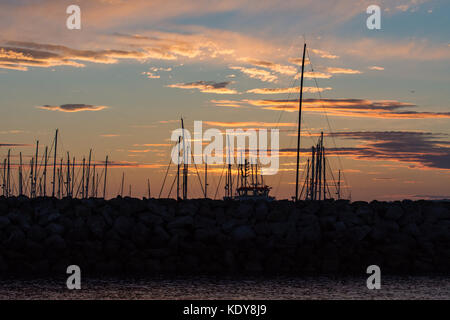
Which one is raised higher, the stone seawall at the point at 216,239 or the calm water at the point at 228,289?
the stone seawall at the point at 216,239

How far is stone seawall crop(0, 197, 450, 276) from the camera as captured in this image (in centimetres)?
2772

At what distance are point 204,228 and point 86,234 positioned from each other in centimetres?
538

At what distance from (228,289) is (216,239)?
504cm

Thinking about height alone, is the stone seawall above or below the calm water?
above

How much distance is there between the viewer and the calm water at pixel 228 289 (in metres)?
23.1

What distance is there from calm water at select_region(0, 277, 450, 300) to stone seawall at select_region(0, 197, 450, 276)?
64.7 inches

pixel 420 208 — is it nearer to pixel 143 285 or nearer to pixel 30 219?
pixel 143 285

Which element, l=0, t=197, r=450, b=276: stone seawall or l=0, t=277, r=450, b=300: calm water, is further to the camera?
l=0, t=197, r=450, b=276: stone seawall

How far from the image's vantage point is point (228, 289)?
24219 millimetres

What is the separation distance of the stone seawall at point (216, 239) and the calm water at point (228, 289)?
1643 millimetres

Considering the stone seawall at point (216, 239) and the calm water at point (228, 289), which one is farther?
the stone seawall at point (216, 239)

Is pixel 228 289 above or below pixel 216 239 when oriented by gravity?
below

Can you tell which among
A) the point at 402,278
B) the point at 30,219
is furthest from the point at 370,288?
the point at 30,219

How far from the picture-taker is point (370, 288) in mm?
25062
